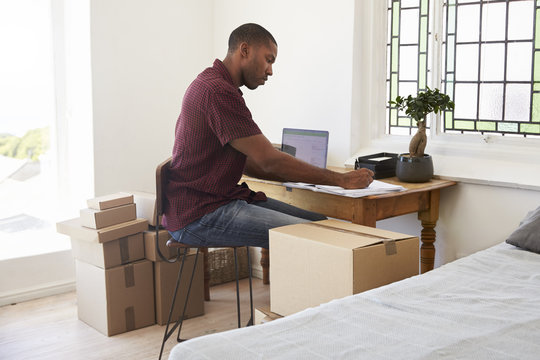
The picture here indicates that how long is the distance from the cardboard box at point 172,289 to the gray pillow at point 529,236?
1644 millimetres

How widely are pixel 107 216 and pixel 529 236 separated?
1876mm

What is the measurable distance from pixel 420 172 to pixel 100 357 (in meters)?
1.68

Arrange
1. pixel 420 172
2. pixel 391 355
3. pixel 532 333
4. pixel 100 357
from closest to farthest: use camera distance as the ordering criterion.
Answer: pixel 391 355 < pixel 532 333 < pixel 100 357 < pixel 420 172

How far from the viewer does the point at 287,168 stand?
94.3 inches

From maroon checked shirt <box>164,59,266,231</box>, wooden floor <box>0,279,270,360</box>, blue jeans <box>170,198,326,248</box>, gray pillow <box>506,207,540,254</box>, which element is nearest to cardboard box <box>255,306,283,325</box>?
blue jeans <box>170,198,326,248</box>

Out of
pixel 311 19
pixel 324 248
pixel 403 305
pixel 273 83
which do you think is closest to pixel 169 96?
pixel 273 83

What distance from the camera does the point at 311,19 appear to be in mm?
3576

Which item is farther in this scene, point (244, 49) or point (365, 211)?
point (365, 211)

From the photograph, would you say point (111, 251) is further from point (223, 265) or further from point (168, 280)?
point (223, 265)

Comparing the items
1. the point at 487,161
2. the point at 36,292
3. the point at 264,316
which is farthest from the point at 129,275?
the point at 487,161

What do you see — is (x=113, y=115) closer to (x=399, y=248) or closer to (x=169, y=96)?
(x=169, y=96)

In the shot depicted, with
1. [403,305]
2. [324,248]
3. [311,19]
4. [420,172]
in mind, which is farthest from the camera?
[311,19]

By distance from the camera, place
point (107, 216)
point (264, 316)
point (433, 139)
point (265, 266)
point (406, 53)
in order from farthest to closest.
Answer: point (265, 266) < point (406, 53) < point (433, 139) < point (107, 216) < point (264, 316)

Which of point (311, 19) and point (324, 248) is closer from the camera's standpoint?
point (324, 248)
